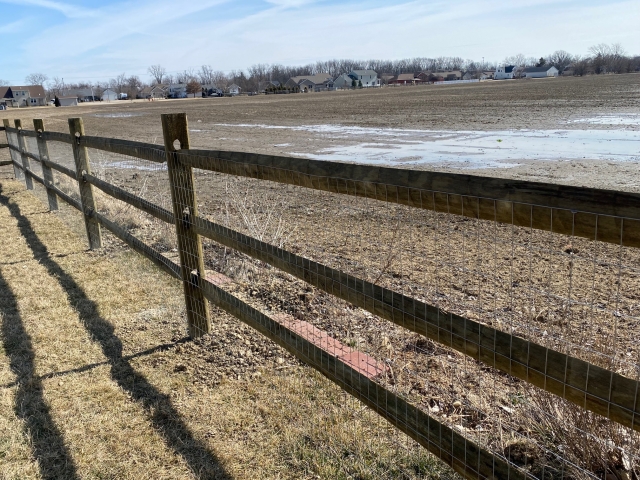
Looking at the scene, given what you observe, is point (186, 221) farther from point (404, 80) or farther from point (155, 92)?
point (155, 92)

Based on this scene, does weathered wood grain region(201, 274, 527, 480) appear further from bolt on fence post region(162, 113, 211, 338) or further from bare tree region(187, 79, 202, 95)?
bare tree region(187, 79, 202, 95)

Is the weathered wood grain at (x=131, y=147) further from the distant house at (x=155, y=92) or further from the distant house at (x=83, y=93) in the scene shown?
the distant house at (x=83, y=93)

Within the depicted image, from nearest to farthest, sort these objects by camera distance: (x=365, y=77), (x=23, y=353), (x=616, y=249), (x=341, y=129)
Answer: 1. (x=23, y=353)
2. (x=616, y=249)
3. (x=341, y=129)
4. (x=365, y=77)

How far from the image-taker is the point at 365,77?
529ft

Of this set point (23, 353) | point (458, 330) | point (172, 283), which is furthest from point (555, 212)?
point (172, 283)

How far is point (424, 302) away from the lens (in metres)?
3.09

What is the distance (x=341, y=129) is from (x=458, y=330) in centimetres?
2392

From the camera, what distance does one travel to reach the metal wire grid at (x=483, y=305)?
2.90m

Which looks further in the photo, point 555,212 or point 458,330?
point 458,330

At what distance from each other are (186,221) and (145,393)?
4.61ft

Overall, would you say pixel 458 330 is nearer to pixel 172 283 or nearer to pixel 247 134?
pixel 172 283

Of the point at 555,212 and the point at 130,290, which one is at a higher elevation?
the point at 555,212

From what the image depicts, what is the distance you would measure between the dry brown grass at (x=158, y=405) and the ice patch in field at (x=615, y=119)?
20.8 metres

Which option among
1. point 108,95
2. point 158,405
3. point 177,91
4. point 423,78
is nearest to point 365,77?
point 423,78
